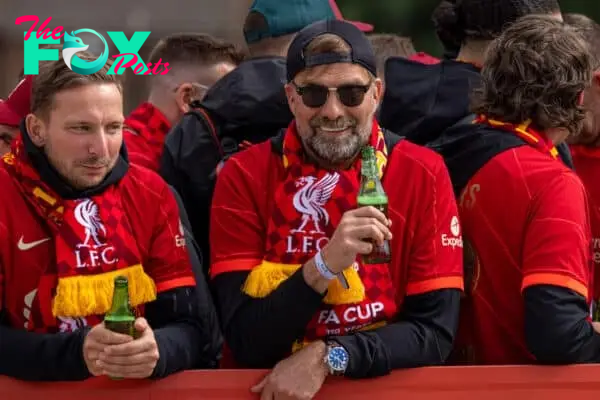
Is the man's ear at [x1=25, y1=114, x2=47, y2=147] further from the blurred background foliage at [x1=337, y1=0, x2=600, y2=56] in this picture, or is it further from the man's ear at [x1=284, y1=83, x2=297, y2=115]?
the blurred background foliage at [x1=337, y1=0, x2=600, y2=56]

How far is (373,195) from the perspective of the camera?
12.9ft

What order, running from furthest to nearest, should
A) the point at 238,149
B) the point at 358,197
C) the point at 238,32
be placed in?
the point at 238,32 → the point at 238,149 → the point at 358,197

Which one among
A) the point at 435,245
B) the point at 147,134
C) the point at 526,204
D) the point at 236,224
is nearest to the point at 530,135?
the point at 526,204

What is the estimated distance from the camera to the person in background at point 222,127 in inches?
186

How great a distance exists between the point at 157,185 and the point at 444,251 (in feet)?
3.34

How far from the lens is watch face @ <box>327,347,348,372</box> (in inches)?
153

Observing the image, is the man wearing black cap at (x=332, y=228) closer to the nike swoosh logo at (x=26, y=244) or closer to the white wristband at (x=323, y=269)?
the white wristband at (x=323, y=269)

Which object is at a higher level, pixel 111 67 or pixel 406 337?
pixel 111 67

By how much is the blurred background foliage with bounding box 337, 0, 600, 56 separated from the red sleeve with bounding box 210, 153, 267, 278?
5.90 meters

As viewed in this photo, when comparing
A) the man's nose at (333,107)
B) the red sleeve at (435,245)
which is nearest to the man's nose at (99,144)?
the man's nose at (333,107)

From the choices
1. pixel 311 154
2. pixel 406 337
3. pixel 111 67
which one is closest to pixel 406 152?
pixel 311 154

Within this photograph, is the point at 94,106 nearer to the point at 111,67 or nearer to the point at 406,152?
the point at 111,67

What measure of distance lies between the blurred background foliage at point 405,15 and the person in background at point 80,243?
6046 millimetres

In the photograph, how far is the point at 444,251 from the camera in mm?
4102
